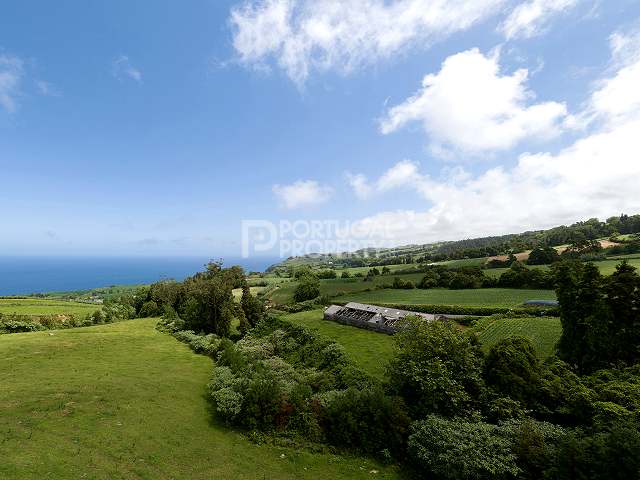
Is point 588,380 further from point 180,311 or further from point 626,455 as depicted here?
point 180,311

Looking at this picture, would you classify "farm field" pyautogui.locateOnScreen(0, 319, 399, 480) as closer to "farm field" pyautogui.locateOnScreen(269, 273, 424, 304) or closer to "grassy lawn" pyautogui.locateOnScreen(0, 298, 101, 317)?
"grassy lawn" pyautogui.locateOnScreen(0, 298, 101, 317)

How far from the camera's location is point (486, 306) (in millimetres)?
57438

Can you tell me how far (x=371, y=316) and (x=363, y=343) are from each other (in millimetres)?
10111

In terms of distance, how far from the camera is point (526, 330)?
44.3 m

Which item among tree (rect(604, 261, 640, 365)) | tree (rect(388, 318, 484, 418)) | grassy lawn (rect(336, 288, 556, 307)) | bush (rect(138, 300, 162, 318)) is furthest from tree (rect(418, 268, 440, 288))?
bush (rect(138, 300, 162, 318))

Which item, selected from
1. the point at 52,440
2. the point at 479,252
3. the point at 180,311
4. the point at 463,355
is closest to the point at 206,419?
the point at 52,440

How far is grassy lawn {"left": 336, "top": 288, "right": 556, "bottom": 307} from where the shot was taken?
62344 millimetres

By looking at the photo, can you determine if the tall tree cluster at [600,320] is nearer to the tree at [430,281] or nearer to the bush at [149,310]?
the tree at [430,281]

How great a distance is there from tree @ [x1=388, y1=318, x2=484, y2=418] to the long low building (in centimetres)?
1700

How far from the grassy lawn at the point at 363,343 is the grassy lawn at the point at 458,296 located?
20.9 meters

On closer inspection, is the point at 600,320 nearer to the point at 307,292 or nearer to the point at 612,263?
the point at 307,292

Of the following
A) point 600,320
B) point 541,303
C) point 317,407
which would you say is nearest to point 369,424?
point 317,407

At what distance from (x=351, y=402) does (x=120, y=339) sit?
38.8 meters

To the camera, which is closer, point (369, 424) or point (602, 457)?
point (602, 457)
